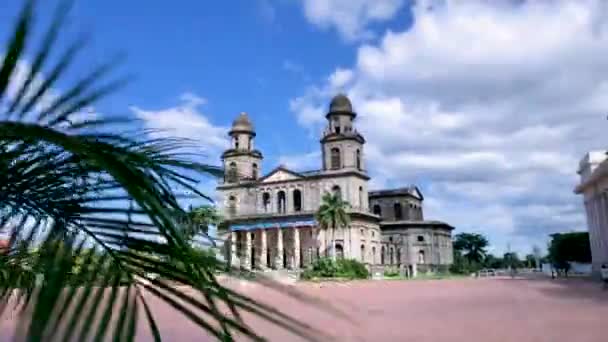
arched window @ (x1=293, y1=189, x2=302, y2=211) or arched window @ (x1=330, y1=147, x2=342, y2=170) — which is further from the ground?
arched window @ (x1=330, y1=147, x2=342, y2=170)

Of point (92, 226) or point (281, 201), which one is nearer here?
point (92, 226)

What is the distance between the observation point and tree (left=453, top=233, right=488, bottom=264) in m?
94.9

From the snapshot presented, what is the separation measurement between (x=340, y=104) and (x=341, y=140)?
4.33 m

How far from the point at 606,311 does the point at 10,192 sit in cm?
1288

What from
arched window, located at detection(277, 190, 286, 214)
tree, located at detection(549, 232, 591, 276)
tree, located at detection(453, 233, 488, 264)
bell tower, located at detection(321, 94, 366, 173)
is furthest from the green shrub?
tree, located at detection(453, 233, 488, 264)

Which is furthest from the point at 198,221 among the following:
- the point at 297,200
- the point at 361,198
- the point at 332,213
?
the point at 297,200

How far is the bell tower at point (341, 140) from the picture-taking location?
53531 mm

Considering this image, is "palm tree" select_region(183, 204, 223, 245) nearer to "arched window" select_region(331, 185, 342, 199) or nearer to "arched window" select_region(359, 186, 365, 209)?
"arched window" select_region(331, 185, 342, 199)

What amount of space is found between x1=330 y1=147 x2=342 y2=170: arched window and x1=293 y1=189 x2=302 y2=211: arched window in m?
4.22

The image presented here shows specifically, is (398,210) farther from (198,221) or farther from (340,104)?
(198,221)

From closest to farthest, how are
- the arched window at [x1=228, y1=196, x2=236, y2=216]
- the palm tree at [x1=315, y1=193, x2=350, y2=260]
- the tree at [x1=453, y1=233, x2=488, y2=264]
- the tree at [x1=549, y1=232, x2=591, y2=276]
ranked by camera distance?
1. the arched window at [x1=228, y1=196, x2=236, y2=216]
2. the palm tree at [x1=315, y1=193, x2=350, y2=260]
3. the tree at [x1=549, y1=232, x2=591, y2=276]
4. the tree at [x1=453, y1=233, x2=488, y2=264]

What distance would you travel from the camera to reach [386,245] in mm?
62750

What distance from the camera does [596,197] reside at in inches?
1433

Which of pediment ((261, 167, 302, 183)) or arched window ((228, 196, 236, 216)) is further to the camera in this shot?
pediment ((261, 167, 302, 183))
